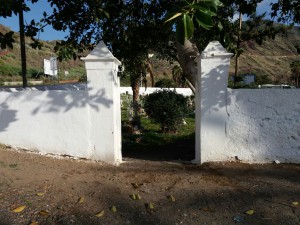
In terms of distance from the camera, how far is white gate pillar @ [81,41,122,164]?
17.6 feet

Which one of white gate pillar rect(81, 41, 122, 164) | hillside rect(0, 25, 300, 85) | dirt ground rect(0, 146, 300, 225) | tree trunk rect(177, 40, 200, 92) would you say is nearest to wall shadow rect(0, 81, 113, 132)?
white gate pillar rect(81, 41, 122, 164)

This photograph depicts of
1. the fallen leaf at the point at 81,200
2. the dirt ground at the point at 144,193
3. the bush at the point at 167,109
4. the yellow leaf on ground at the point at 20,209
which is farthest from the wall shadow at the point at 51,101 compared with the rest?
the bush at the point at 167,109

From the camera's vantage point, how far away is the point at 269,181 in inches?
176

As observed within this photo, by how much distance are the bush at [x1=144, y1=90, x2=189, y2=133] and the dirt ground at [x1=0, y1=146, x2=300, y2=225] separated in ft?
24.2

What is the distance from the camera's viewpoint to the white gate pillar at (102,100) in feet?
17.6

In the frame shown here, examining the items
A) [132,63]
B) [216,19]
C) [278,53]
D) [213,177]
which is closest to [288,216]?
[213,177]

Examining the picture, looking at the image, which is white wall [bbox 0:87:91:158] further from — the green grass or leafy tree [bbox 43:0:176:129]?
the green grass

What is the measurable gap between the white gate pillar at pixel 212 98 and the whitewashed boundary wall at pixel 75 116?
1498 mm

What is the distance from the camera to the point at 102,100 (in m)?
5.39

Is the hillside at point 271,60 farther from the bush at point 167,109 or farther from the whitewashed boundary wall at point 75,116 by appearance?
the whitewashed boundary wall at point 75,116

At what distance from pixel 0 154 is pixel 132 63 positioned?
16.3ft

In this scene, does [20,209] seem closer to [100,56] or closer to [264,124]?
[100,56]

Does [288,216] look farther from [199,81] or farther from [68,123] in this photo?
[68,123]

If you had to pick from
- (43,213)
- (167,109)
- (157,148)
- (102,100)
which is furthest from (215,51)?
(167,109)
